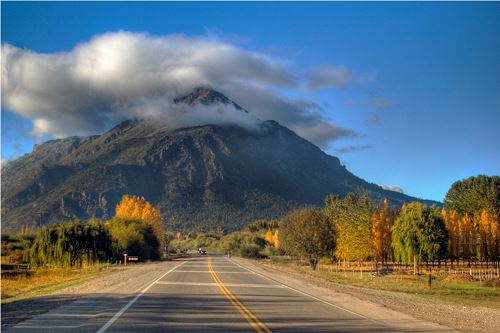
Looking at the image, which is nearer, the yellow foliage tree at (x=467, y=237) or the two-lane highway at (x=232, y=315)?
the two-lane highway at (x=232, y=315)

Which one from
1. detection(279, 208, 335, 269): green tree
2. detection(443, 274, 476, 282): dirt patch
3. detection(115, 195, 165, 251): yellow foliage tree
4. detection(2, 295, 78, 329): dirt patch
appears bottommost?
detection(443, 274, 476, 282): dirt patch

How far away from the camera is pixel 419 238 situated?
236 ft

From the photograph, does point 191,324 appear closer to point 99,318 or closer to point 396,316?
point 99,318

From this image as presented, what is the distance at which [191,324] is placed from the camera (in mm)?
14742

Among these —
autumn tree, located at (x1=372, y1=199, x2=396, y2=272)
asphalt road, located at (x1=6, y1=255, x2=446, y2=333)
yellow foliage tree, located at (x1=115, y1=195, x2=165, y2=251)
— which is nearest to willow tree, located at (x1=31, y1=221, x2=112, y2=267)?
yellow foliage tree, located at (x1=115, y1=195, x2=165, y2=251)

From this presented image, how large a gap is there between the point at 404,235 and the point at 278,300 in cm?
5390

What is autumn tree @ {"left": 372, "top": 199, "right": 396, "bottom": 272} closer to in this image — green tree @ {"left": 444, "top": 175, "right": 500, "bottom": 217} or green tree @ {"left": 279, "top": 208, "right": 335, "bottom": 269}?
green tree @ {"left": 279, "top": 208, "right": 335, "bottom": 269}

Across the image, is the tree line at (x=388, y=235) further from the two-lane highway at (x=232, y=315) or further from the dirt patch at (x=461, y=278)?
the two-lane highway at (x=232, y=315)

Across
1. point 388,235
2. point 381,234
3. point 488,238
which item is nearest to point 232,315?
point 381,234

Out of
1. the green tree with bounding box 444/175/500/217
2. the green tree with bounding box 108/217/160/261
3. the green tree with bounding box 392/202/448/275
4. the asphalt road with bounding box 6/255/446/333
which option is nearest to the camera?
the asphalt road with bounding box 6/255/446/333

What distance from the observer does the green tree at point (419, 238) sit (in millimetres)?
71438

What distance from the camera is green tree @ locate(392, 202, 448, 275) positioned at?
71.4 metres

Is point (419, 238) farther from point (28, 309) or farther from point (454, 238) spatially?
point (28, 309)

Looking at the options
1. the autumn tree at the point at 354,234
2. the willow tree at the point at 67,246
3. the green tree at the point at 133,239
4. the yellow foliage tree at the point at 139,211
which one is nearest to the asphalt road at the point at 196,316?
the autumn tree at the point at 354,234
